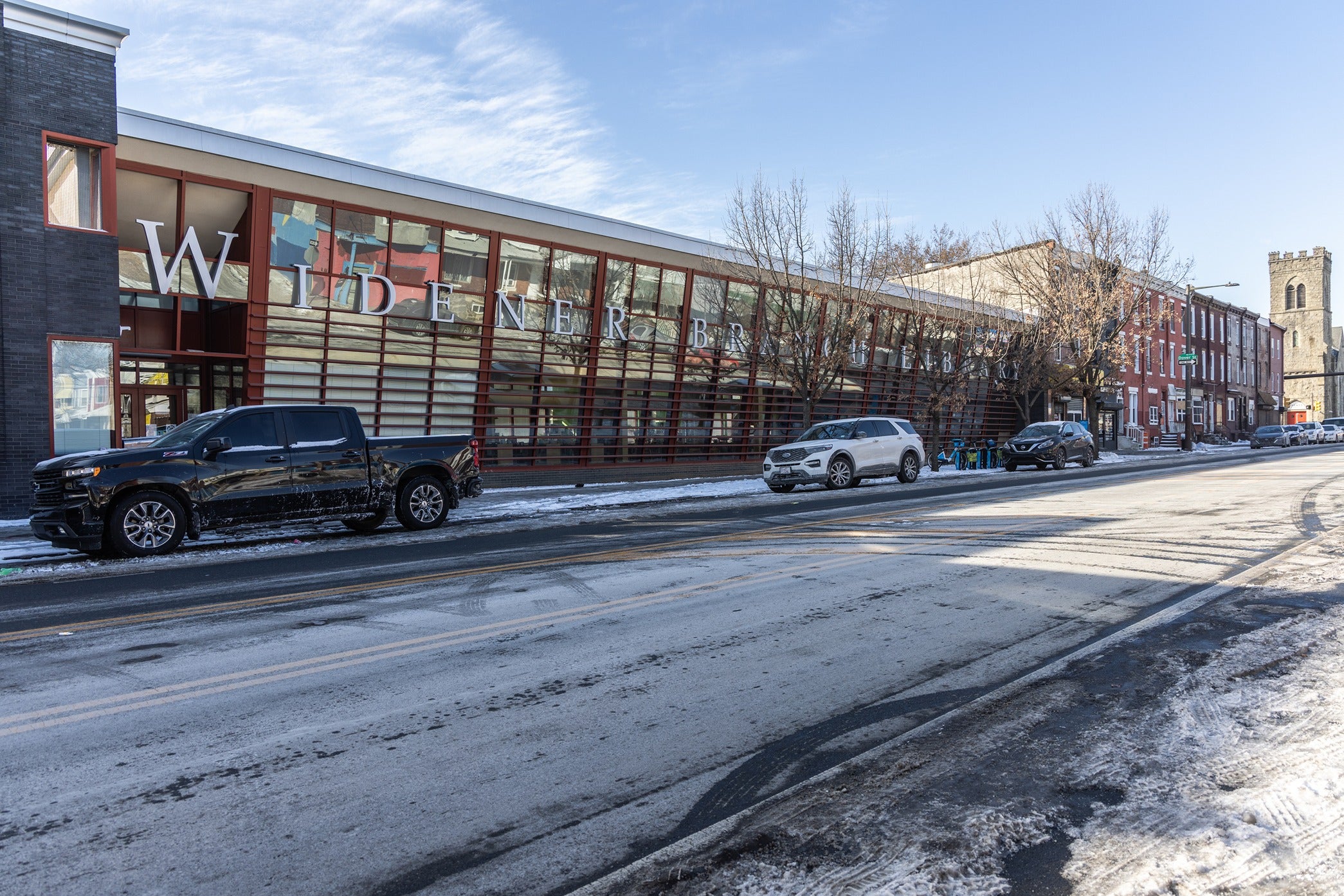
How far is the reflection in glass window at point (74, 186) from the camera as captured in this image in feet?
53.7

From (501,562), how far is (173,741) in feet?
17.8

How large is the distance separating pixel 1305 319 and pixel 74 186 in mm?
119566

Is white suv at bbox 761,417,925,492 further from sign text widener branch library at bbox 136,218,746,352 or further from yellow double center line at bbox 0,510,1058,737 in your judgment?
yellow double center line at bbox 0,510,1058,737

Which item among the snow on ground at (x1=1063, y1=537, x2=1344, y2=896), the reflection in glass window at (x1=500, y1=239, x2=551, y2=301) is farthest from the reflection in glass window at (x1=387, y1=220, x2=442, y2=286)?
the snow on ground at (x1=1063, y1=537, x2=1344, y2=896)

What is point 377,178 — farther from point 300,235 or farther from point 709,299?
point 709,299

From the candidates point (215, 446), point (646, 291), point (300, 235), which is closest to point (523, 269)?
point (646, 291)

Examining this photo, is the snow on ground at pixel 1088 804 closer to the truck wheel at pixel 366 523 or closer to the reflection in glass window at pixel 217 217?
the truck wheel at pixel 366 523

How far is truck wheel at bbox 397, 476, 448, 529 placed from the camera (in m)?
13.3

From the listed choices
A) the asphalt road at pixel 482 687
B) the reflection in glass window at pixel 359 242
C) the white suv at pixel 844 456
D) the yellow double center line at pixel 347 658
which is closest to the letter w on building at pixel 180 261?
the reflection in glass window at pixel 359 242

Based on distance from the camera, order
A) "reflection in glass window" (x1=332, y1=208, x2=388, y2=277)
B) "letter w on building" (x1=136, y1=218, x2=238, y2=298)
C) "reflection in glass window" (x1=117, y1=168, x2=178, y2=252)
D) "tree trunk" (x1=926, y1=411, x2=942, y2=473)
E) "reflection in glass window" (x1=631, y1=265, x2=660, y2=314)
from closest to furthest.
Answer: "letter w on building" (x1=136, y1=218, x2=238, y2=298)
"reflection in glass window" (x1=117, y1=168, x2=178, y2=252)
"reflection in glass window" (x1=332, y1=208, x2=388, y2=277)
"reflection in glass window" (x1=631, y1=265, x2=660, y2=314)
"tree trunk" (x1=926, y1=411, x2=942, y2=473)

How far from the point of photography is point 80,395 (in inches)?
652

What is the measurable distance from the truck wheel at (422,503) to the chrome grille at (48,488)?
165 inches

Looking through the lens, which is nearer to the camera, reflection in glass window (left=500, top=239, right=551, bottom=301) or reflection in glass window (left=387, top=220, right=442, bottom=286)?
reflection in glass window (left=387, top=220, right=442, bottom=286)

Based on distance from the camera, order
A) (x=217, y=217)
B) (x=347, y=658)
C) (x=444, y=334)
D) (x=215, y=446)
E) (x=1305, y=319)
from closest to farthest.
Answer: (x=347, y=658)
(x=215, y=446)
(x=217, y=217)
(x=444, y=334)
(x=1305, y=319)
